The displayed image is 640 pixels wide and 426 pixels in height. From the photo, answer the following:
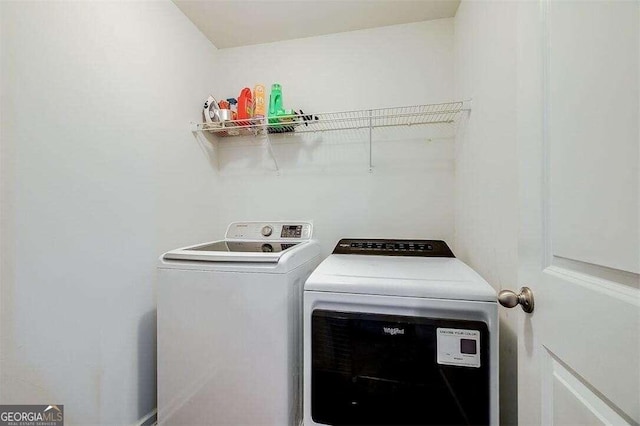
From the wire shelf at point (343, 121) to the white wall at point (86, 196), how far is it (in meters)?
0.42

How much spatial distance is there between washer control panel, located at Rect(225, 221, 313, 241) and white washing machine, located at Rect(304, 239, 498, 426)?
0.68 meters

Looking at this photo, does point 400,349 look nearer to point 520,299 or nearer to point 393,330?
point 393,330

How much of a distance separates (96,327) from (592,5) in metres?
1.92

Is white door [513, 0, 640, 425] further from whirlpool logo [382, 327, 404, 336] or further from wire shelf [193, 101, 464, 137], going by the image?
wire shelf [193, 101, 464, 137]

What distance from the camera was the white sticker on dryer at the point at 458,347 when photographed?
928 millimetres

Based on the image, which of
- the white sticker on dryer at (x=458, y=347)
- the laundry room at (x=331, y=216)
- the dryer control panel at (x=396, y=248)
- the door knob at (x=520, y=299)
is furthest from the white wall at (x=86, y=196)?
the door knob at (x=520, y=299)

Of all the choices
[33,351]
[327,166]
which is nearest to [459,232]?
[327,166]

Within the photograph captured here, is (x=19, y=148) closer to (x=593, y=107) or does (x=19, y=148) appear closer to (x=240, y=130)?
(x=240, y=130)

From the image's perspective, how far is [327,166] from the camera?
199cm

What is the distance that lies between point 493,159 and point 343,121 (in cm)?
107

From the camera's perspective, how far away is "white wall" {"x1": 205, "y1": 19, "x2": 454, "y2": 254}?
1841 millimetres

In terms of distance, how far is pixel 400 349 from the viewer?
3.26ft

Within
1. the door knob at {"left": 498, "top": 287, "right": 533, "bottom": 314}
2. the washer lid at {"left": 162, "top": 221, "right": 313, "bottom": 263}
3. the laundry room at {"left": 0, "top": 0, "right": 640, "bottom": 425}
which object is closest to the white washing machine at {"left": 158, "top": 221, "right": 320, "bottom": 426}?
the laundry room at {"left": 0, "top": 0, "right": 640, "bottom": 425}

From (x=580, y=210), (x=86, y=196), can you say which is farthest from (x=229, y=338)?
(x=580, y=210)
